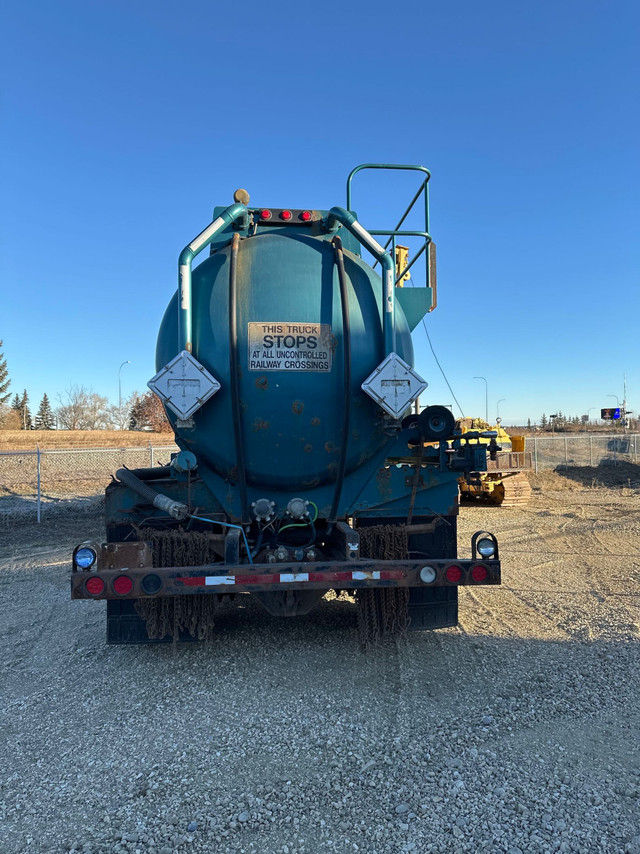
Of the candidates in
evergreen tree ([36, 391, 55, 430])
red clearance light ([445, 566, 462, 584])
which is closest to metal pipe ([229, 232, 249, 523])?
red clearance light ([445, 566, 462, 584])

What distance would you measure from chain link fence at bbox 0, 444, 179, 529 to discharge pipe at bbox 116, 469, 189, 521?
23.8 ft

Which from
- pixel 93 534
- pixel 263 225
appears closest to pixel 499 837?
pixel 263 225

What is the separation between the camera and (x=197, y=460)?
4.16m

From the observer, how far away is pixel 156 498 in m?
4.01

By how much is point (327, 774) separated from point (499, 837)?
86 centimetres

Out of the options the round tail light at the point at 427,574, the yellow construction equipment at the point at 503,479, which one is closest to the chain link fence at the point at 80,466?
the yellow construction equipment at the point at 503,479

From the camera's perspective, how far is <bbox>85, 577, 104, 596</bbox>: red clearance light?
345 centimetres

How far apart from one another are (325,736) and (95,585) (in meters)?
1.64

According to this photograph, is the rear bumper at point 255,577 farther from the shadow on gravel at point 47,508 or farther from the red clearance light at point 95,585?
the shadow on gravel at point 47,508

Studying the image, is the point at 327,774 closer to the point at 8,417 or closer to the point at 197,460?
the point at 197,460

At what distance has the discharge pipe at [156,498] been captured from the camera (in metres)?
3.96

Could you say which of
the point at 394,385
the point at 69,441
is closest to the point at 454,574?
the point at 394,385

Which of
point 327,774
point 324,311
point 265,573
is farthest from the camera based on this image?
point 324,311

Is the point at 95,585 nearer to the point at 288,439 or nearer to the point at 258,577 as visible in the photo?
the point at 258,577
